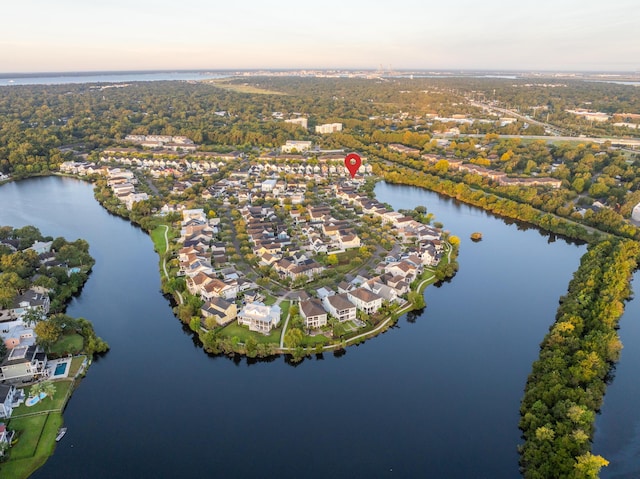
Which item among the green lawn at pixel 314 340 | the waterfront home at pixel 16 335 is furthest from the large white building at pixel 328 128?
the waterfront home at pixel 16 335

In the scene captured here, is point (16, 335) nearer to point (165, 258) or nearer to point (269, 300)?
point (165, 258)

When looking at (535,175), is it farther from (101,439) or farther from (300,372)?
(101,439)

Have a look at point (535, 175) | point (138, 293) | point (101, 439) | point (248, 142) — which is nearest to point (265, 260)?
point (138, 293)

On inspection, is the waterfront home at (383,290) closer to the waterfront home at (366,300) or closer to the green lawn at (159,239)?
the waterfront home at (366,300)

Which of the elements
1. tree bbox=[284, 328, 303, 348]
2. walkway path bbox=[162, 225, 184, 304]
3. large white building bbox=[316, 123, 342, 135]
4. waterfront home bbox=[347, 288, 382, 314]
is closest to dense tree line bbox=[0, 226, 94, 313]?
walkway path bbox=[162, 225, 184, 304]

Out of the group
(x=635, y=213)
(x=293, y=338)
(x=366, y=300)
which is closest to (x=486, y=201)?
(x=635, y=213)

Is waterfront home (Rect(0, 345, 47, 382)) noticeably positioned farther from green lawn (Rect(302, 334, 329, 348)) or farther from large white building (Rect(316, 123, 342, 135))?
large white building (Rect(316, 123, 342, 135))
